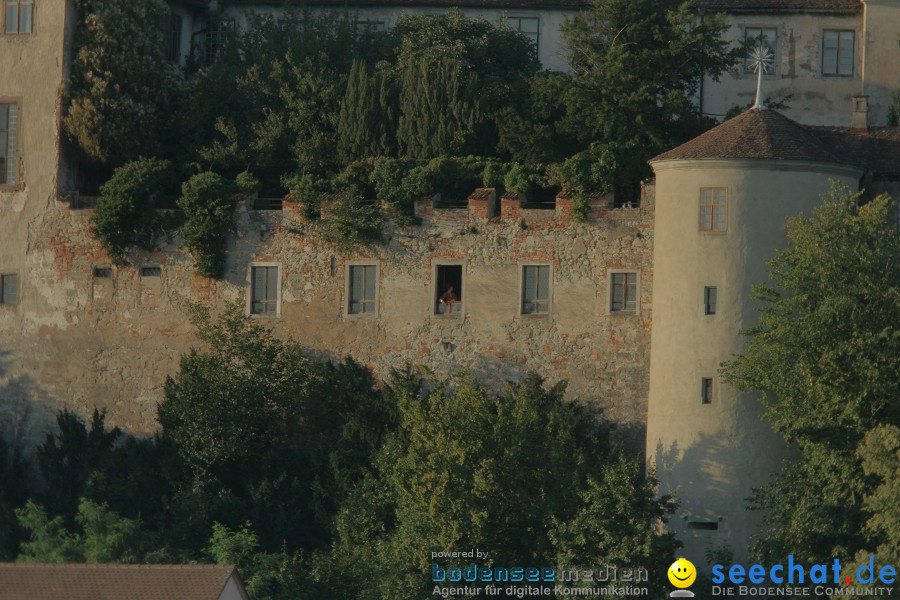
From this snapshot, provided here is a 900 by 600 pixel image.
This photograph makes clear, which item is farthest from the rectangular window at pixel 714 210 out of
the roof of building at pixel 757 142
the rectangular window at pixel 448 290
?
the rectangular window at pixel 448 290

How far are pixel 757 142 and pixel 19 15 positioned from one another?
646 inches

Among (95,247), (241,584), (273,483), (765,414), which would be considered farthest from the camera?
(95,247)

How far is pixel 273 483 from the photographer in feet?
152

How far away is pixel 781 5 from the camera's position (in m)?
53.6

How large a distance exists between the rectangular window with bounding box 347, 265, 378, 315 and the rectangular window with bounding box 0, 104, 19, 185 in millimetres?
7699

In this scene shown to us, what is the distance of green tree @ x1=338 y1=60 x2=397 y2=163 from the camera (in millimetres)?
49844

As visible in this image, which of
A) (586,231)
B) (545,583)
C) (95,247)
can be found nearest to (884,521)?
(545,583)

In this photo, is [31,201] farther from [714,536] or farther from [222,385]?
[714,536]

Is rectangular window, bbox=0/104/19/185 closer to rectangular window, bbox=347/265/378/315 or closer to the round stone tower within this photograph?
rectangular window, bbox=347/265/378/315

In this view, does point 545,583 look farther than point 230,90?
No

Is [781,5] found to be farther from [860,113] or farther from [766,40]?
[860,113]

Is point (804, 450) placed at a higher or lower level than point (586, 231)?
lower

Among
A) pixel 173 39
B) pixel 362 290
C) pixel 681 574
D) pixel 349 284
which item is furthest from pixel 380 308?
pixel 681 574

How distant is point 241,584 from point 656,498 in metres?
7.92
